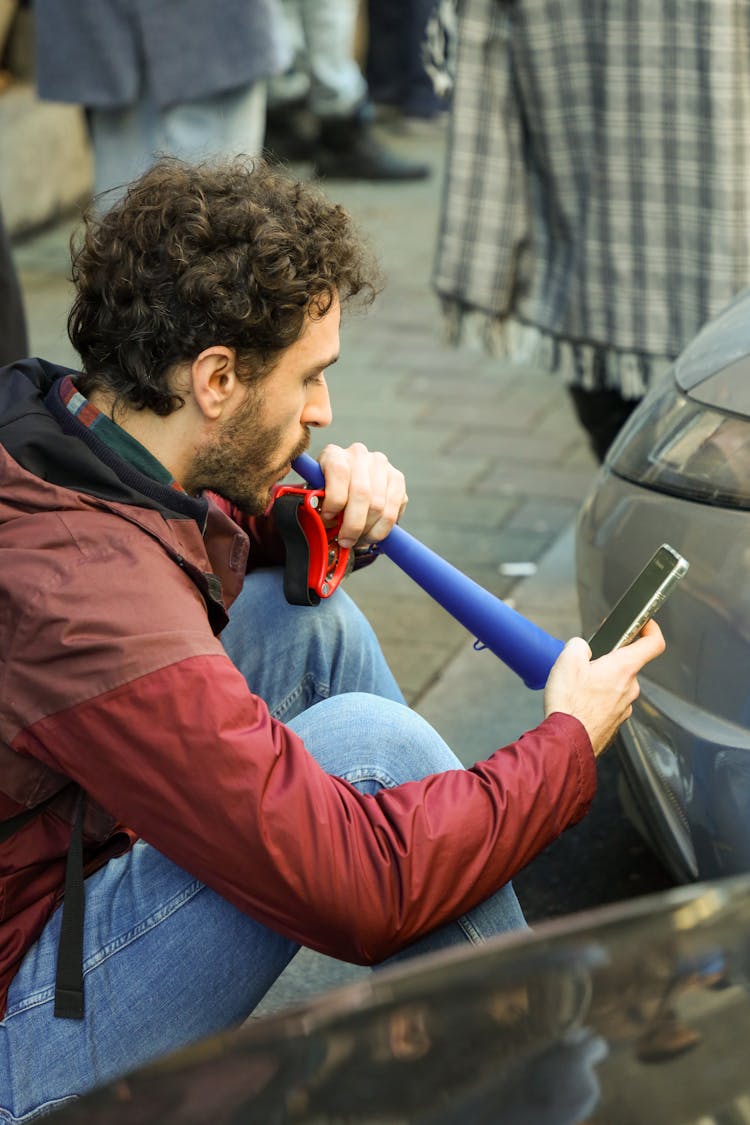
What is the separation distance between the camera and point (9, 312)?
10.6ft

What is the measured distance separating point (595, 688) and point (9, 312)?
6.21 feet

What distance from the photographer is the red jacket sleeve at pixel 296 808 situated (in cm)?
151

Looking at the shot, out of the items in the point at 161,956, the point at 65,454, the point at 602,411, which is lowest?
the point at 602,411

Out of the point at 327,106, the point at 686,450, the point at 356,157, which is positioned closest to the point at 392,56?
the point at 327,106

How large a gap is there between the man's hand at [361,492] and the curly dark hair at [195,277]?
29cm

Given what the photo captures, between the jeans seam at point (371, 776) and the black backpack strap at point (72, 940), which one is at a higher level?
the jeans seam at point (371, 776)

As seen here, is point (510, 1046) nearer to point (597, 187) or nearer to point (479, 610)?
point (479, 610)

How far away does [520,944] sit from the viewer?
120 cm

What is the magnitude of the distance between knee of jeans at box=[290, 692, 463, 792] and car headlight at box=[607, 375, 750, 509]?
1.61 feet

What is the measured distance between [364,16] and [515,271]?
639 centimetres

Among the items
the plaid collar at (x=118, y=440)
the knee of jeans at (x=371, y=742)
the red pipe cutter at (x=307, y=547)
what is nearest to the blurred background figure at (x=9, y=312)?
the red pipe cutter at (x=307, y=547)

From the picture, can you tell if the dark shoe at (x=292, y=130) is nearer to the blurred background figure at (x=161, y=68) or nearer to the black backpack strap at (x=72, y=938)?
the blurred background figure at (x=161, y=68)

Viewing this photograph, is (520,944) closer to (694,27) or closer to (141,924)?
(141,924)

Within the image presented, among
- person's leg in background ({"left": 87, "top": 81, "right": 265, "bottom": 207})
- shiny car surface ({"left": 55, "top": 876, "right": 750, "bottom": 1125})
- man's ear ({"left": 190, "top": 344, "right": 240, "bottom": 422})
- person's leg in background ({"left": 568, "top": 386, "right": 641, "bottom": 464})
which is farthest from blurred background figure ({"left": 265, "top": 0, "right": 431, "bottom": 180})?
shiny car surface ({"left": 55, "top": 876, "right": 750, "bottom": 1125})
